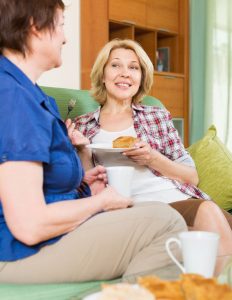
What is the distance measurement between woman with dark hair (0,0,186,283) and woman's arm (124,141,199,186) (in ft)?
2.02

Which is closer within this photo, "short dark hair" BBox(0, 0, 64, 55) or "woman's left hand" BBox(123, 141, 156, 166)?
"short dark hair" BBox(0, 0, 64, 55)

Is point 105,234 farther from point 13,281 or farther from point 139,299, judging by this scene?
point 139,299

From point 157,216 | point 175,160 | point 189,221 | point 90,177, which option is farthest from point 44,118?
point 175,160

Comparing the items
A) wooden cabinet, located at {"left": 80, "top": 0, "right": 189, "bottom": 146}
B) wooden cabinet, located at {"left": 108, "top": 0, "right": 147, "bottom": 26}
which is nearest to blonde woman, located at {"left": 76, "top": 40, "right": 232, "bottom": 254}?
wooden cabinet, located at {"left": 80, "top": 0, "right": 189, "bottom": 146}

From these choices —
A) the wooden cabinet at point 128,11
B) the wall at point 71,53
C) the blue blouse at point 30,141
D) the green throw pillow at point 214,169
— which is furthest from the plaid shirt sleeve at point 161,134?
the wooden cabinet at point 128,11

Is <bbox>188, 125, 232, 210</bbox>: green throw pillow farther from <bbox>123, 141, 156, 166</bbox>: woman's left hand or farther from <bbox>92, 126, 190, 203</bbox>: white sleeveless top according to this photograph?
<bbox>123, 141, 156, 166</bbox>: woman's left hand

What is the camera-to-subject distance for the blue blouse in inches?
41.4

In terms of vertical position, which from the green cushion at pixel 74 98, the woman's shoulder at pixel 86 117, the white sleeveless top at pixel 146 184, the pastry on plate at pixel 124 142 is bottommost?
the white sleeveless top at pixel 146 184

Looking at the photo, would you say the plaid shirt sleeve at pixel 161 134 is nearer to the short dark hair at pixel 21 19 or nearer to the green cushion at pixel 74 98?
the green cushion at pixel 74 98

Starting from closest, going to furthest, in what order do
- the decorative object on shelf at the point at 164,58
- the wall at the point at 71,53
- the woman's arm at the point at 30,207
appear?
the woman's arm at the point at 30,207
the wall at the point at 71,53
the decorative object on shelf at the point at 164,58

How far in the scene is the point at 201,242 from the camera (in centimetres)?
90

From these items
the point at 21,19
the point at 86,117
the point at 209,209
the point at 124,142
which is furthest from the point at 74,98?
the point at 21,19

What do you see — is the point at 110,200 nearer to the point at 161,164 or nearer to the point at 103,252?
the point at 103,252

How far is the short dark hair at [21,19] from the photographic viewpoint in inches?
46.2
